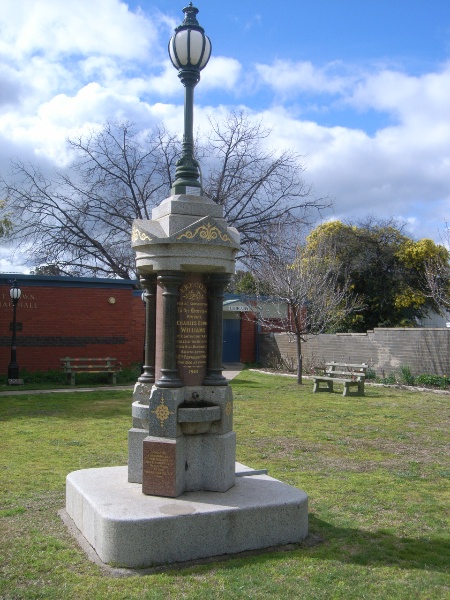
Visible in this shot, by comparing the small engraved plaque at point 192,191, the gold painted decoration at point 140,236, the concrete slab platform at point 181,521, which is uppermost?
the small engraved plaque at point 192,191

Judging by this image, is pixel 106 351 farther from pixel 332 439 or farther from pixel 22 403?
pixel 332 439

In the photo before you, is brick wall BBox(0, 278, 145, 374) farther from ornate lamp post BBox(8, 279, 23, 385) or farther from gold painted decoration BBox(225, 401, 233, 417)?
gold painted decoration BBox(225, 401, 233, 417)

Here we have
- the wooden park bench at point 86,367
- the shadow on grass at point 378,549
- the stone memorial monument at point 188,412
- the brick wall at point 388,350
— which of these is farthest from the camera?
the wooden park bench at point 86,367

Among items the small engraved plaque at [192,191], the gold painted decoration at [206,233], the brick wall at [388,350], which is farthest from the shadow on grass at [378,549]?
the brick wall at [388,350]

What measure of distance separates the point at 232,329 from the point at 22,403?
1367 cm

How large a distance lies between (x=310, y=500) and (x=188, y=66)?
4.55m

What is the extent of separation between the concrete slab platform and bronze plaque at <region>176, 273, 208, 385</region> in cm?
110

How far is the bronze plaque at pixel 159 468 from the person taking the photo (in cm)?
547

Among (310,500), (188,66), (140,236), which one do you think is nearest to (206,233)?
(140,236)

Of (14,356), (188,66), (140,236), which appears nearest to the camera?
(140,236)

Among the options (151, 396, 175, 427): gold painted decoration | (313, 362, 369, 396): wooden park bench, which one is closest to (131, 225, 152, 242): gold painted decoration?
(151, 396, 175, 427): gold painted decoration

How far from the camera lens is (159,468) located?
5.50m

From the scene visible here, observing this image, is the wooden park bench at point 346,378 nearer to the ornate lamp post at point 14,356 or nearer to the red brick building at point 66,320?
the red brick building at point 66,320

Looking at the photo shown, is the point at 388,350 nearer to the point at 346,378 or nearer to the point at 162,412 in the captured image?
the point at 346,378
